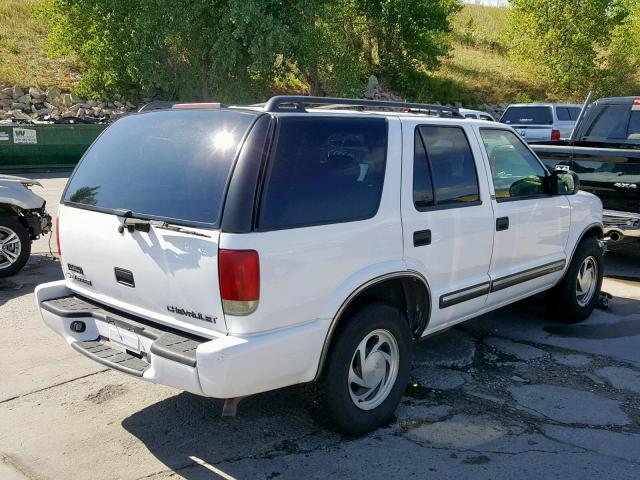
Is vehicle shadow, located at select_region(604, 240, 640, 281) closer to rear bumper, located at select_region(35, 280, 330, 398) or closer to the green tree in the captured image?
rear bumper, located at select_region(35, 280, 330, 398)

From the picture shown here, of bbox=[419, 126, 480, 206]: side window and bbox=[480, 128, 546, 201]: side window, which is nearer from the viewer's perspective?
bbox=[419, 126, 480, 206]: side window

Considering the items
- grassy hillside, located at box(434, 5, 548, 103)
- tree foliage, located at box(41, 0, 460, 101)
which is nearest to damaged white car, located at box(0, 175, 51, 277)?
tree foliage, located at box(41, 0, 460, 101)

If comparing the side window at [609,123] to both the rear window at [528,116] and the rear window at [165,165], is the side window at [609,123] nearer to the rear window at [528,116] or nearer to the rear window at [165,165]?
the rear window at [165,165]

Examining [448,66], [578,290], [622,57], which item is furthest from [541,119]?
[448,66]

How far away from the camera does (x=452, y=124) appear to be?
462cm

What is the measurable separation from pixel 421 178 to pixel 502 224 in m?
0.97

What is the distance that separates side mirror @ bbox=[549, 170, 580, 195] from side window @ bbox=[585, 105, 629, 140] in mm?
4498

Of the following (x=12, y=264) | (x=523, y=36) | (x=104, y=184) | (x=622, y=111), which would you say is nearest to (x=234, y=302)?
(x=104, y=184)

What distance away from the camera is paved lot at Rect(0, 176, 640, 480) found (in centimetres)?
361

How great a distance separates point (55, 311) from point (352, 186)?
6.46ft

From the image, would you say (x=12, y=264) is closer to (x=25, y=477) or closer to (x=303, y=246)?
(x=25, y=477)

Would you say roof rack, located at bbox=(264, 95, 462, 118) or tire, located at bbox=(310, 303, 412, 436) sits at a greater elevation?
roof rack, located at bbox=(264, 95, 462, 118)

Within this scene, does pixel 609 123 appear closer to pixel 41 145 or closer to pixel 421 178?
pixel 421 178

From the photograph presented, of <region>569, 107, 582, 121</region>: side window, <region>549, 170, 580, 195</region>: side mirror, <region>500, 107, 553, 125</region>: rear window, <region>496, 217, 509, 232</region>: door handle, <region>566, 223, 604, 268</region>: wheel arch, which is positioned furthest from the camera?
<region>569, 107, 582, 121</region>: side window
